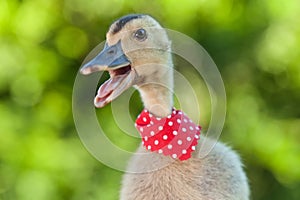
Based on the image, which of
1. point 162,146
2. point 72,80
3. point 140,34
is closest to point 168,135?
point 162,146

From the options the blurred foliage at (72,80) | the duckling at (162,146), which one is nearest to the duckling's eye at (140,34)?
the duckling at (162,146)

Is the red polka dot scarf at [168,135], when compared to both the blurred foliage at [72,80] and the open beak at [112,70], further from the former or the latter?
the blurred foliage at [72,80]

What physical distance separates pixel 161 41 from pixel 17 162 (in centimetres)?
86

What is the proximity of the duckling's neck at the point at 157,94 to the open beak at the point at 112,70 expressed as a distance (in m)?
0.05

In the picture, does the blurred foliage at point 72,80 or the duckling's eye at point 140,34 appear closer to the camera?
the duckling's eye at point 140,34

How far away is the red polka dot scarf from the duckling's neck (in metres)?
0.01

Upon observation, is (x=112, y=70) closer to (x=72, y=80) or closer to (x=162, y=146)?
(x=162, y=146)

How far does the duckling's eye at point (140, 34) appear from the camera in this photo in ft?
2.51

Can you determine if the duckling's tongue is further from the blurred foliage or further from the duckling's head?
the blurred foliage

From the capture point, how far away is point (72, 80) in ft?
5.44

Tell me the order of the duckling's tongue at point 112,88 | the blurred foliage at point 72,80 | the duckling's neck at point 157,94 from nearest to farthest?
the duckling's tongue at point 112,88
the duckling's neck at point 157,94
the blurred foliage at point 72,80

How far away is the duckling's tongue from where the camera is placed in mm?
709

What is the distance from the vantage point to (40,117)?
1.62 m

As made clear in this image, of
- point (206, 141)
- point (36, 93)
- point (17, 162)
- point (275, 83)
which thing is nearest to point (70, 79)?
point (36, 93)
